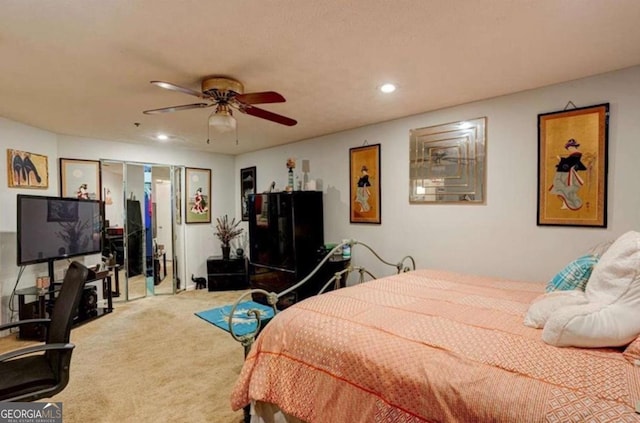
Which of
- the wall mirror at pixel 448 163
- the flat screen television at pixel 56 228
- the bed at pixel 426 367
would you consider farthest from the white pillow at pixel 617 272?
the flat screen television at pixel 56 228

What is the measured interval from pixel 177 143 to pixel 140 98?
2.22m

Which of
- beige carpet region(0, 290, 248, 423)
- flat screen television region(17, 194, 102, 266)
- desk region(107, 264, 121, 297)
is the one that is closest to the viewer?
beige carpet region(0, 290, 248, 423)

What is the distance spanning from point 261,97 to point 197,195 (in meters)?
3.95

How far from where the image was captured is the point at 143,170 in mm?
5191

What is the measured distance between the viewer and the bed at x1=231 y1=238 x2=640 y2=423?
112 cm

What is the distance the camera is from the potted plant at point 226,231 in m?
5.70

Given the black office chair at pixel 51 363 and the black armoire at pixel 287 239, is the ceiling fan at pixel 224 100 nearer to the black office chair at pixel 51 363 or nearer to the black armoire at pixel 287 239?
the black office chair at pixel 51 363

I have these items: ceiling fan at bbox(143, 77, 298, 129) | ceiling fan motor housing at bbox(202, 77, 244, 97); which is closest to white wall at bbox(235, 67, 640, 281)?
ceiling fan at bbox(143, 77, 298, 129)

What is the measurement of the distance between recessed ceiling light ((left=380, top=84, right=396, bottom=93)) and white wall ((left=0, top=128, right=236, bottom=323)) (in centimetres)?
396

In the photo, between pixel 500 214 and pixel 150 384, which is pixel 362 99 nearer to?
pixel 500 214

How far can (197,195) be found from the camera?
227 inches

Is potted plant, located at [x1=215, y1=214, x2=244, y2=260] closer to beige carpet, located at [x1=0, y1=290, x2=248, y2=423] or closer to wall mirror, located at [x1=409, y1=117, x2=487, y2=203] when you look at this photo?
beige carpet, located at [x1=0, y1=290, x2=248, y2=423]

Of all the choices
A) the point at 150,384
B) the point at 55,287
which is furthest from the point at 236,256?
the point at 150,384

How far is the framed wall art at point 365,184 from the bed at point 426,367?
1.92m
